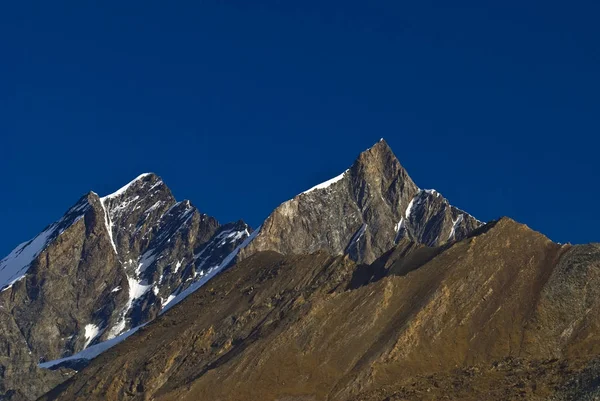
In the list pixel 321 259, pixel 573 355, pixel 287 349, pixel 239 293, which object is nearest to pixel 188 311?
pixel 239 293

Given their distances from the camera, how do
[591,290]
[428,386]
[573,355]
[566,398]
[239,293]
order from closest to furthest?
[566,398]
[428,386]
[573,355]
[591,290]
[239,293]

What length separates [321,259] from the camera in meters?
170

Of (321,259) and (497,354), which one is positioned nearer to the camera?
(497,354)

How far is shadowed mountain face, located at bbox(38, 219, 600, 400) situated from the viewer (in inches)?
4924

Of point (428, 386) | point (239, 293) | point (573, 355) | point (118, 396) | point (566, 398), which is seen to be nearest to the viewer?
point (566, 398)

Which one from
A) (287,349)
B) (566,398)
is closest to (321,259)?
(287,349)

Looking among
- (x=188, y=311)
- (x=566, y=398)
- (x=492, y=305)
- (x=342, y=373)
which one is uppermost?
(x=188, y=311)

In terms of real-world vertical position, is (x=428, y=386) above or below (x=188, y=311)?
below

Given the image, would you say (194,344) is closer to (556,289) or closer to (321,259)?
(321,259)

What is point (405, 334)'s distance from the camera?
130 meters

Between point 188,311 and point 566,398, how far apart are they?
8007cm

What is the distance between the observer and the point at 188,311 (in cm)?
17175

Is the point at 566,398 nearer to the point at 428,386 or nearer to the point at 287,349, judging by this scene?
the point at 428,386

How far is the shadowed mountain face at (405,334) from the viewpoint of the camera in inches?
4924
